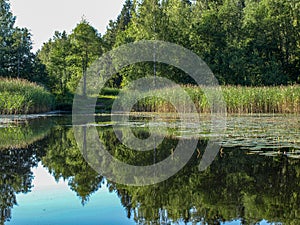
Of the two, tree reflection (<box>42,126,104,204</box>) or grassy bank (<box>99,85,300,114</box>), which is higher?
grassy bank (<box>99,85,300,114</box>)

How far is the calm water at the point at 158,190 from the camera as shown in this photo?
12.5ft

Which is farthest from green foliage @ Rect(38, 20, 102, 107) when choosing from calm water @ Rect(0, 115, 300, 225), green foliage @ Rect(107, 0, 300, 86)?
calm water @ Rect(0, 115, 300, 225)

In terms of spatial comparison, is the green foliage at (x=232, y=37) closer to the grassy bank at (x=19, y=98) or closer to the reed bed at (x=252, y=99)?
the grassy bank at (x=19, y=98)

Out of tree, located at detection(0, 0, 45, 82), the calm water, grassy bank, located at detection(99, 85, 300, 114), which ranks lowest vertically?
→ the calm water

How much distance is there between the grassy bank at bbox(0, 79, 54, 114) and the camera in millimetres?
19047

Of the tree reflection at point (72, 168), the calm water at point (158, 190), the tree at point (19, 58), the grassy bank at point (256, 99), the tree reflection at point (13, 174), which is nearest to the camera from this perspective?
the calm water at point (158, 190)

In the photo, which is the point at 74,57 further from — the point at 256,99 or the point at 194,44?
the point at 256,99

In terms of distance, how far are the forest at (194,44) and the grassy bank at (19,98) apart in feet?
36.1

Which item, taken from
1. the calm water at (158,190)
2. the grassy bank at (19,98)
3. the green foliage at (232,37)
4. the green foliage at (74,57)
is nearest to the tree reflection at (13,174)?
the calm water at (158,190)

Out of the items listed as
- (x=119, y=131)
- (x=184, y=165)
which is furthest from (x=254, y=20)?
(x=184, y=165)

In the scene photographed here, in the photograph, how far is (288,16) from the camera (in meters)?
38.6

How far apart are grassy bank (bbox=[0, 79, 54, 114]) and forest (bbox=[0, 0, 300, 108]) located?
11.0 meters

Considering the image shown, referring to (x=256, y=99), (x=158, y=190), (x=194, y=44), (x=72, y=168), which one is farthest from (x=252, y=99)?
→ (x=194, y=44)

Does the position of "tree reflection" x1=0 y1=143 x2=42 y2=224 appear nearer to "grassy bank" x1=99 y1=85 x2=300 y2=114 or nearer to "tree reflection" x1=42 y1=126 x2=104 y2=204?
"tree reflection" x1=42 y1=126 x2=104 y2=204
